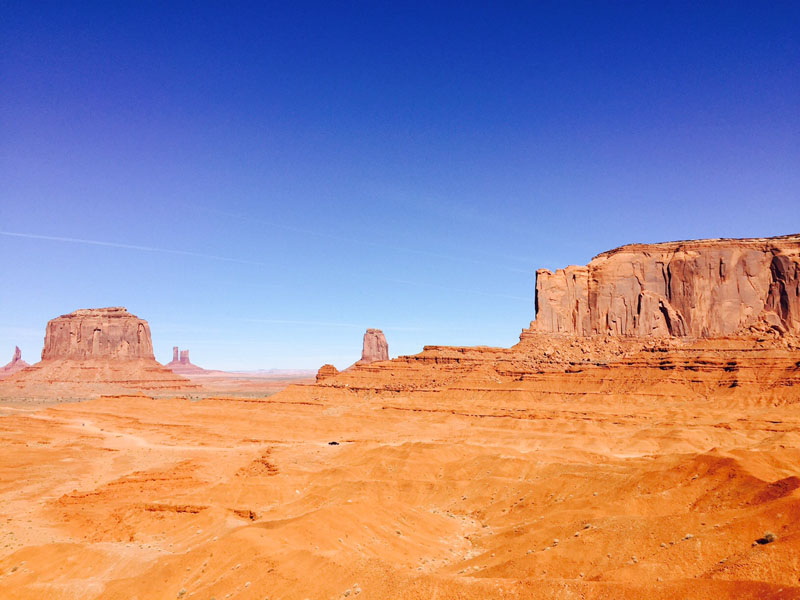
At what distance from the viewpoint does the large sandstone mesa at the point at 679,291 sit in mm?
96562

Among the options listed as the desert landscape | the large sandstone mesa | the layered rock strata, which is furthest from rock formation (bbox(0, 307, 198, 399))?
the large sandstone mesa

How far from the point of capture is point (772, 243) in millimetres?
98812

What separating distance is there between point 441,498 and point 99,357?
15560 cm

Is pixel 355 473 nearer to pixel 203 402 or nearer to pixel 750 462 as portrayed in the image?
pixel 750 462

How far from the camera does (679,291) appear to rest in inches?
4035

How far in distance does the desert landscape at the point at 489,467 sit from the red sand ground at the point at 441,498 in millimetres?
134

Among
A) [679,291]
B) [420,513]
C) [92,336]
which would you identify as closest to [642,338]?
[679,291]

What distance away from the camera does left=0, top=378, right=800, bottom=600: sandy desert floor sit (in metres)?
15.2

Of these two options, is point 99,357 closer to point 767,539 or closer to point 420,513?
point 420,513

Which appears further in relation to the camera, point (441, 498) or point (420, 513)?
point (441, 498)

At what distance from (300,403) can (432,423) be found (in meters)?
31.3

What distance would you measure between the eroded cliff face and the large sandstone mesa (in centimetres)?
11978

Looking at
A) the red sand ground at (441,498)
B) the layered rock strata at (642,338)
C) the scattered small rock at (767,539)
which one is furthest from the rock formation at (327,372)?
the scattered small rock at (767,539)

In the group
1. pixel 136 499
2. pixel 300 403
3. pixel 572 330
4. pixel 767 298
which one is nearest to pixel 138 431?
pixel 300 403
